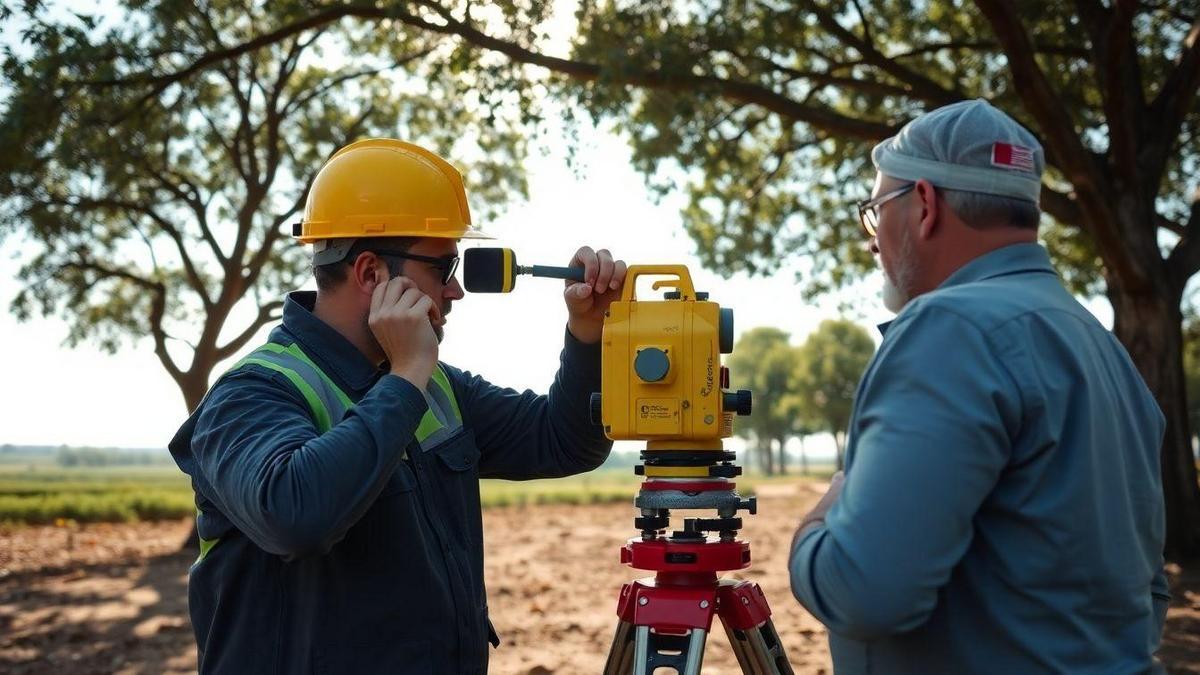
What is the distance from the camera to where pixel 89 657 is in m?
7.85

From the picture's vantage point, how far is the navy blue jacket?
215cm

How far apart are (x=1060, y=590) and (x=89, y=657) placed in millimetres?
7711

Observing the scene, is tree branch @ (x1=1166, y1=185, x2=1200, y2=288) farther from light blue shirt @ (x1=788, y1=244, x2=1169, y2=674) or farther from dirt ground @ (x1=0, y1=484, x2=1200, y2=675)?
light blue shirt @ (x1=788, y1=244, x2=1169, y2=674)

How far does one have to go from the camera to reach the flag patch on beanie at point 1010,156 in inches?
77.5

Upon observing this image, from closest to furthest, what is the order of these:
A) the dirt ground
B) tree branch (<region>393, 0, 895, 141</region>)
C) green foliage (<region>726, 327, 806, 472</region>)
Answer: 1. the dirt ground
2. tree branch (<region>393, 0, 895, 141</region>)
3. green foliage (<region>726, 327, 806, 472</region>)

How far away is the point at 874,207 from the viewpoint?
84.9 inches

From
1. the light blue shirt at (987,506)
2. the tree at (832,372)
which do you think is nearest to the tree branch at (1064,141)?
the light blue shirt at (987,506)

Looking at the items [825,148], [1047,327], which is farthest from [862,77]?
[1047,327]

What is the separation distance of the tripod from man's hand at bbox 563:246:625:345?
424mm

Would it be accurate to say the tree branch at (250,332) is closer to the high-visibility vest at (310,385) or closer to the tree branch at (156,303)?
the tree branch at (156,303)

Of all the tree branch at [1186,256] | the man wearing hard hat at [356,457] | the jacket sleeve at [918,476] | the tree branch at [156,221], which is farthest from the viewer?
the tree branch at [156,221]

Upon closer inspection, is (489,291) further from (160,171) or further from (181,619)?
(160,171)

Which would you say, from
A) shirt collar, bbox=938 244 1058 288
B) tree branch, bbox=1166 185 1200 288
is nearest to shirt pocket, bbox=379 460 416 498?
shirt collar, bbox=938 244 1058 288

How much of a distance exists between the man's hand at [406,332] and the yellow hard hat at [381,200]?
286mm
